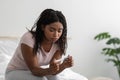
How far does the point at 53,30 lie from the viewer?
1.51m

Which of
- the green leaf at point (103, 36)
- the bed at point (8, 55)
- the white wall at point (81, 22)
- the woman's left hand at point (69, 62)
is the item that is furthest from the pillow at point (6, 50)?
the green leaf at point (103, 36)

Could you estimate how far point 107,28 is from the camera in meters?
3.24

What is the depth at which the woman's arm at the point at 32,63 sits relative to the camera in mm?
1429

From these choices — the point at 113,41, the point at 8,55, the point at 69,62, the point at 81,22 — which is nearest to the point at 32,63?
the point at 69,62

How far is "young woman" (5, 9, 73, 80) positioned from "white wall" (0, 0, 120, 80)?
1.24m

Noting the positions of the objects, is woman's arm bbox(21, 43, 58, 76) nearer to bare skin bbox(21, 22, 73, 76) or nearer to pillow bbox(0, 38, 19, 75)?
bare skin bbox(21, 22, 73, 76)

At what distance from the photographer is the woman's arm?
1429mm

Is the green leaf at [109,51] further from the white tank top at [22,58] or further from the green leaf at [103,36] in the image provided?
the white tank top at [22,58]

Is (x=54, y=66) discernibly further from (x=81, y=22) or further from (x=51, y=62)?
(x=81, y=22)

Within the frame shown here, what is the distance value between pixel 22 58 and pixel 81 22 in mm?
1649

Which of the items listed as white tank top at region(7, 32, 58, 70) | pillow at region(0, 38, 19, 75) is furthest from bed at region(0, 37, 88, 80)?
white tank top at region(7, 32, 58, 70)

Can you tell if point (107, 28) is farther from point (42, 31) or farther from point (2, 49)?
point (42, 31)

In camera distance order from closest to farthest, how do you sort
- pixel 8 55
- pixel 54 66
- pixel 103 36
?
pixel 54 66 < pixel 8 55 < pixel 103 36

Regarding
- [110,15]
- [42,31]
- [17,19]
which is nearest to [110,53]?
[110,15]
